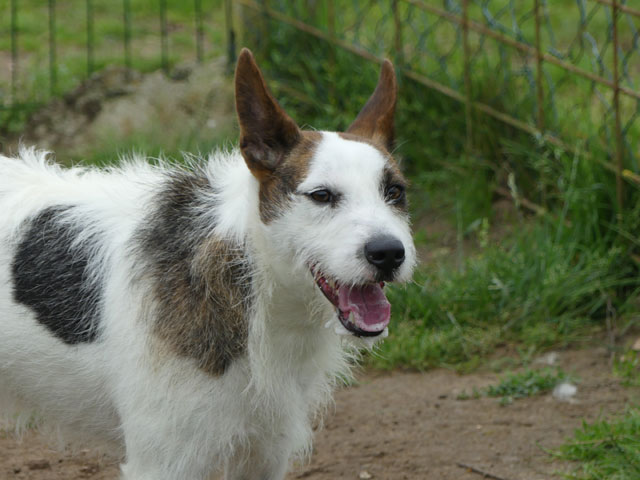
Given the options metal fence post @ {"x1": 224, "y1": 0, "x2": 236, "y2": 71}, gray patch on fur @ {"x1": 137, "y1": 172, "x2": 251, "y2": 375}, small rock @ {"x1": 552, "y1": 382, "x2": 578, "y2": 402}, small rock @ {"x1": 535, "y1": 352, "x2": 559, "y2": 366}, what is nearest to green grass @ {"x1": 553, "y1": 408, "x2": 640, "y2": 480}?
small rock @ {"x1": 552, "y1": 382, "x2": 578, "y2": 402}

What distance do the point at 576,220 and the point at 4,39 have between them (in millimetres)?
5246

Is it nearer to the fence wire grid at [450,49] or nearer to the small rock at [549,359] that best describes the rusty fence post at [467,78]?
the fence wire grid at [450,49]

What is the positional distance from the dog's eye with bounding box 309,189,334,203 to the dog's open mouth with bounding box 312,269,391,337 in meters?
0.22

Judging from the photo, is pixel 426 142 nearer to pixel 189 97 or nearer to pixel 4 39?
pixel 189 97

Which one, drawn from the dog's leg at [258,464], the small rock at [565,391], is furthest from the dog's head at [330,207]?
the small rock at [565,391]

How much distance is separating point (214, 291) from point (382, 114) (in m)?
0.86

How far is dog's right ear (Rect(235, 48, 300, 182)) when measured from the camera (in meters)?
3.05

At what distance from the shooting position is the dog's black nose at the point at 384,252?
2.85 m

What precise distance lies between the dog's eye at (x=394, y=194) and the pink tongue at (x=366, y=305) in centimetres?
29

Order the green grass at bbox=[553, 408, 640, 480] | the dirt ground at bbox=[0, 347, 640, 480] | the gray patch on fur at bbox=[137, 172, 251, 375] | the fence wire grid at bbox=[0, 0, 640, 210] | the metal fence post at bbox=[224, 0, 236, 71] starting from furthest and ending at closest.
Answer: the metal fence post at bbox=[224, 0, 236, 71] → the fence wire grid at bbox=[0, 0, 640, 210] → the dirt ground at bbox=[0, 347, 640, 480] → the green grass at bbox=[553, 408, 640, 480] → the gray patch on fur at bbox=[137, 172, 251, 375]

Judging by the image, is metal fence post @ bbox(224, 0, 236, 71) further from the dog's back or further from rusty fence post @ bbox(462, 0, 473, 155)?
the dog's back

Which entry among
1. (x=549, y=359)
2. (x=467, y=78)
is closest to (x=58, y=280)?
(x=549, y=359)

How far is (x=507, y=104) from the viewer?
19.4ft

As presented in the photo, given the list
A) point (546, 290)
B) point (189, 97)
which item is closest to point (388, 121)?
point (546, 290)
